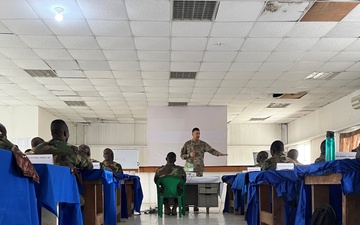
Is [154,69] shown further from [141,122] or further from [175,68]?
[141,122]

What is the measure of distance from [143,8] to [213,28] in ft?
4.06

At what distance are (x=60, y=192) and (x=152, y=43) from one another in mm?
4436

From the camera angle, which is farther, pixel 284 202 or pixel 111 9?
pixel 111 9

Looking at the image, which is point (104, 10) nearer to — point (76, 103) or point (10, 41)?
point (10, 41)

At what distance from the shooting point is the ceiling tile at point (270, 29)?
6.28m

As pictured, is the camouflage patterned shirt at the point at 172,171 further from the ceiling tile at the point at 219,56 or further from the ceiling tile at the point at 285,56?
the ceiling tile at the point at 285,56

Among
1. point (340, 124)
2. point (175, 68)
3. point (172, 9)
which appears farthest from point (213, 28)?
point (340, 124)

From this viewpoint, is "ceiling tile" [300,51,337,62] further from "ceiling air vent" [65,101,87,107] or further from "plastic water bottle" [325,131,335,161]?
"ceiling air vent" [65,101,87,107]

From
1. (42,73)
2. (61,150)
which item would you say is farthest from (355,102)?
(61,150)

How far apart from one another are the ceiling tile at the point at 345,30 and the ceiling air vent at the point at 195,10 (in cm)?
190

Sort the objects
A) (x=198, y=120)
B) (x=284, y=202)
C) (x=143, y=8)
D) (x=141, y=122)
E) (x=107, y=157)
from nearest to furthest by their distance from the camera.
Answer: (x=284, y=202)
(x=143, y=8)
(x=107, y=157)
(x=198, y=120)
(x=141, y=122)

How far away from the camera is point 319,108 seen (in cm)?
1406

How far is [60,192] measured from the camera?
10.2 ft

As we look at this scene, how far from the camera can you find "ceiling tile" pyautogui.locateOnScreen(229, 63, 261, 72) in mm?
8539
